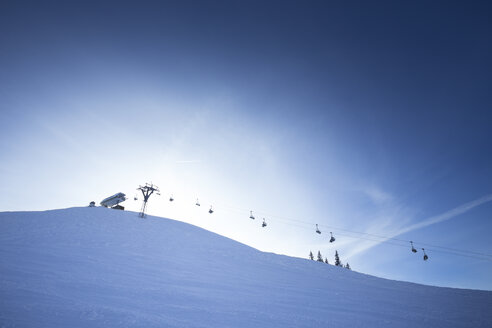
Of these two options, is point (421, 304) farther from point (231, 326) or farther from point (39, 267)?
point (39, 267)

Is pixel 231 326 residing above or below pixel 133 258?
below

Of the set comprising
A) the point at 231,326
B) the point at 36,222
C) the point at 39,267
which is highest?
the point at 36,222

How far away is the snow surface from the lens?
7.73 meters

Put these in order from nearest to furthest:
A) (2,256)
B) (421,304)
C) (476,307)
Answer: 1. (2,256)
2. (421,304)
3. (476,307)

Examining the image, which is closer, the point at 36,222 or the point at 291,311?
the point at 291,311

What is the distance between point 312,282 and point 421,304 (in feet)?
22.6

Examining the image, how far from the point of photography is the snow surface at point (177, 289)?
773 centimetres

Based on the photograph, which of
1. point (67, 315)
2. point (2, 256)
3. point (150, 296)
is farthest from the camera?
point (2, 256)

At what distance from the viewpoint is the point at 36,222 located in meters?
23.6

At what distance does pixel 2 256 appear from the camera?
12352 millimetres

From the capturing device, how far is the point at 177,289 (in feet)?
36.4

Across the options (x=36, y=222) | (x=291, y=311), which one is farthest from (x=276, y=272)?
(x=36, y=222)

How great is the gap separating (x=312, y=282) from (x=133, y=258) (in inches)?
535

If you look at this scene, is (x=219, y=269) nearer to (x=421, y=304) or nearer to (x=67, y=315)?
(x=67, y=315)
